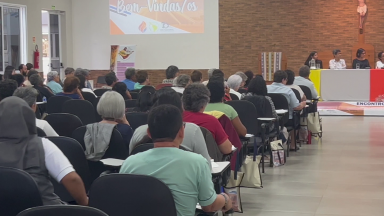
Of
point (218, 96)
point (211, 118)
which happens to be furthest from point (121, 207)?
point (218, 96)

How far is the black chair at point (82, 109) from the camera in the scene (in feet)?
20.7

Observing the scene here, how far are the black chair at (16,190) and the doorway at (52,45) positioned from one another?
1480cm

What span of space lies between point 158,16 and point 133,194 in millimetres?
14403

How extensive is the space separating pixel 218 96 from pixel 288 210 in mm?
1202

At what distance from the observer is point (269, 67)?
1510cm

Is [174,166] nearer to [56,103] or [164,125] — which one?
[164,125]

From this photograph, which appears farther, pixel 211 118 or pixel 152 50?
pixel 152 50

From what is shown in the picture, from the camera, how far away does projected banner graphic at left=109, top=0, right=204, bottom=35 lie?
53.1 ft

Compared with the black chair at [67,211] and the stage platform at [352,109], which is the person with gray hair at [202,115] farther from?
the stage platform at [352,109]

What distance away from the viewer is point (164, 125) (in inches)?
101

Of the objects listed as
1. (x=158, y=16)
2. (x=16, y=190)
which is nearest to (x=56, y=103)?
(x=16, y=190)

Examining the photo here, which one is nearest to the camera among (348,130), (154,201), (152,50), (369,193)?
(154,201)

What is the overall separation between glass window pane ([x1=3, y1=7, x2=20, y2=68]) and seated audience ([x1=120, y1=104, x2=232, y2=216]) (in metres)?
13.0

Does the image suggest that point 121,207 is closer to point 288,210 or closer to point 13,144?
point 13,144
